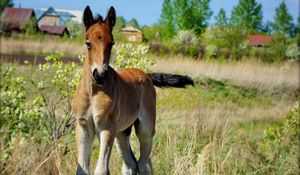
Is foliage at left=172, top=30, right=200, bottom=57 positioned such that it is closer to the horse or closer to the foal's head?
the horse

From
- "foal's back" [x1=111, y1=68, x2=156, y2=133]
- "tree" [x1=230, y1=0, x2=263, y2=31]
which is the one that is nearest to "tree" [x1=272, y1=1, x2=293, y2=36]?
"tree" [x1=230, y1=0, x2=263, y2=31]

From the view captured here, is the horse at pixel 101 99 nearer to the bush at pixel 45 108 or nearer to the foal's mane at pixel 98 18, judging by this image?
the foal's mane at pixel 98 18

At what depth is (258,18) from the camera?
41750mm

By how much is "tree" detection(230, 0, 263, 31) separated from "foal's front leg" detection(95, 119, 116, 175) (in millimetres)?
35565

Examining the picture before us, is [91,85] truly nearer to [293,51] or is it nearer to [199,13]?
[199,13]

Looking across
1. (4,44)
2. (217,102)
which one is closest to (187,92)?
(217,102)

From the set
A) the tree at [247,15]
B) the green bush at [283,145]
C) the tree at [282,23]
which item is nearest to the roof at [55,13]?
the tree at [282,23]

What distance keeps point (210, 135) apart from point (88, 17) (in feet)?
15.5

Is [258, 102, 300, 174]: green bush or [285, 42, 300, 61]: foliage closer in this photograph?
[258, 102, 300, 174]: green bush

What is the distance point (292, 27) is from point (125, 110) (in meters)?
42.9

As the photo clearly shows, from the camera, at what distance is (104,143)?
201 inches

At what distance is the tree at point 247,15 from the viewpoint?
40378 mm

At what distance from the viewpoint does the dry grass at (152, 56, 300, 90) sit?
16859 millimetres

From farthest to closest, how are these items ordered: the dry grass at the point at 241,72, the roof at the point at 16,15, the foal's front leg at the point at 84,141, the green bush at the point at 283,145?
1. the roof at the point at 16,15
2. the dry grass at the point at 241,72
3. the green bush at the point at 283,145
4. the foal's front leg at the point at 84,141
